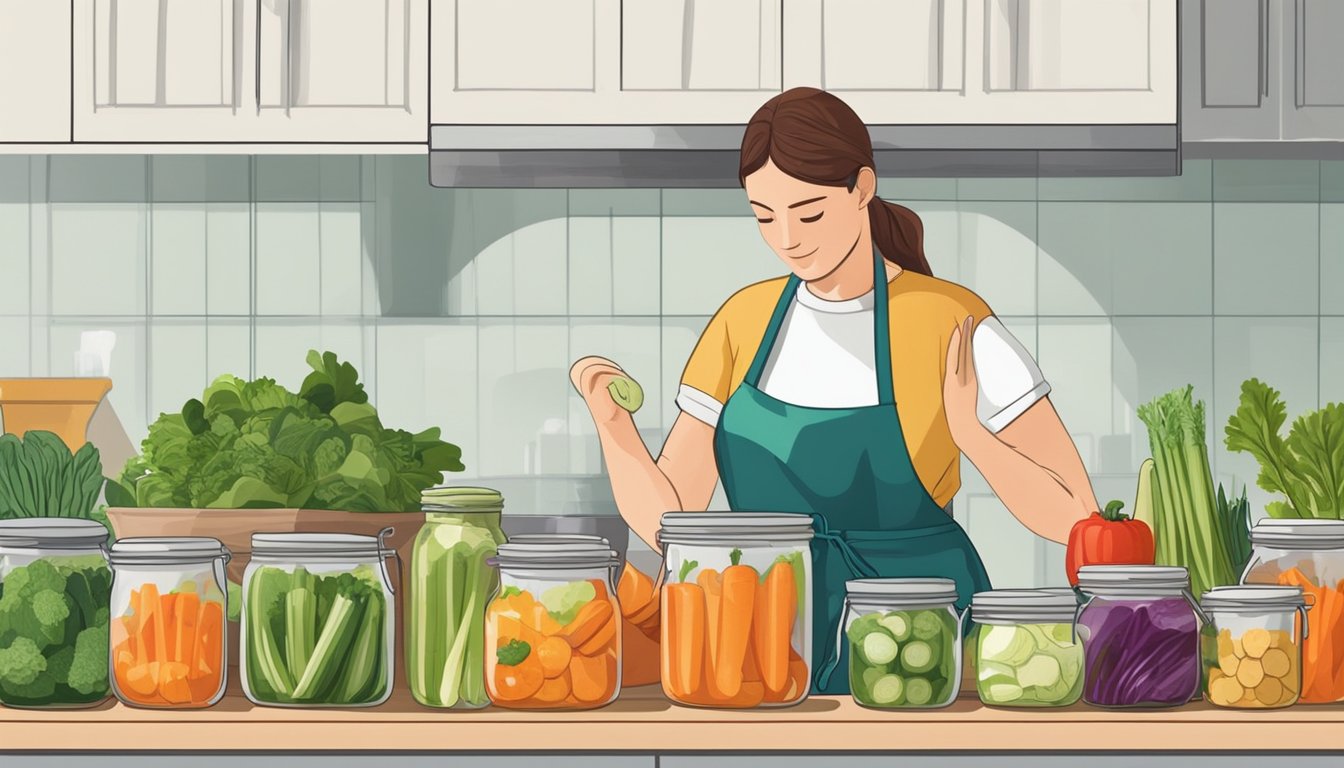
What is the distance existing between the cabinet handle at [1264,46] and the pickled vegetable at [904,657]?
1491 millimetres

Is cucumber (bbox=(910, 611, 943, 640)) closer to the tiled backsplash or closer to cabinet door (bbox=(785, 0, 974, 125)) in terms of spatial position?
cabinet door (bbox=(785, 0, 974, 125))

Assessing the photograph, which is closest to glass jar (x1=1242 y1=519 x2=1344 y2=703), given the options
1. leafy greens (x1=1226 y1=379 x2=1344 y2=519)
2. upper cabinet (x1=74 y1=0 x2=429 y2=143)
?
leafy greens (x1=1226 y1=379 x2=1344 y2=519)

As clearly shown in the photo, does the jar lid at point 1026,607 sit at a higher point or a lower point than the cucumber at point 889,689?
higher

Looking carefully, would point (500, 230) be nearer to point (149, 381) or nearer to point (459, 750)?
point (149, 381)

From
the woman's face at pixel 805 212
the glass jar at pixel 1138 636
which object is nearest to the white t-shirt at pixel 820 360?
the woman's face at pixel 805 212

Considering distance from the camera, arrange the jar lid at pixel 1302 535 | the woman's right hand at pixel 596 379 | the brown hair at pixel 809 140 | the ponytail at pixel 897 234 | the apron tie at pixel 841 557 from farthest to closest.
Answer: the ponytail at pixel 897 234 < the brown hair at pixel 809 140 < the woman's right hand at pixel 596 379 < the apron tie at pixel 841 557 < the jar lid at pixel 1302 535

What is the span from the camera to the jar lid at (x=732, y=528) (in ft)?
3.77

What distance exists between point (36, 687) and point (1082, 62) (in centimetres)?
175

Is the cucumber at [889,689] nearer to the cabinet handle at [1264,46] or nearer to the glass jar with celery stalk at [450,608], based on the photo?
the glass jar with celery stalk at [450,608]

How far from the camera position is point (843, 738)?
113 centimetres

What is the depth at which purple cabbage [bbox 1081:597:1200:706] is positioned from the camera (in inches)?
46.1

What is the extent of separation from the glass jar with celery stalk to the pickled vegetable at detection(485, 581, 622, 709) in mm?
27

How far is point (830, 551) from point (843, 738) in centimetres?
50

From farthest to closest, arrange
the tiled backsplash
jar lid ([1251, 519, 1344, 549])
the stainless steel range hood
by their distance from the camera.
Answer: the tiled backsplash < the stainless steel range hood < jar lid ([1251, 519, 1344, 549])
